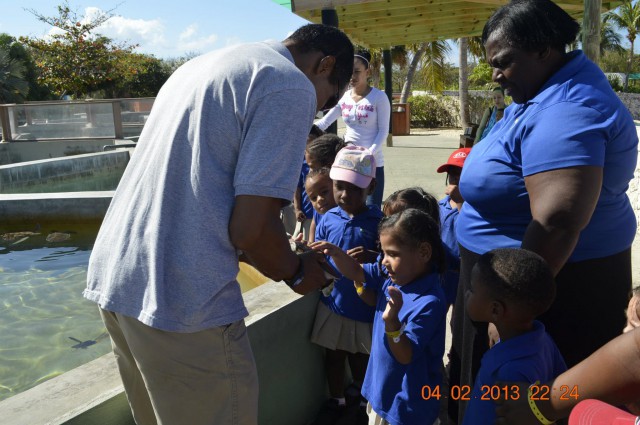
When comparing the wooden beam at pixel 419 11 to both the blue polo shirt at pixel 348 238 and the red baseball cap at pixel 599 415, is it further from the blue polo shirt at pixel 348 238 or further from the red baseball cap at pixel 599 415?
the red baseball cap at pixel 599 415

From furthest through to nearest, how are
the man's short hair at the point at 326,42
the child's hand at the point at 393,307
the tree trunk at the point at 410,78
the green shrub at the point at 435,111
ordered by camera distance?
the green shrub at the point at 435,111 < the tree trunk at the point at 410,78 < the child's hand at the point at 393,307 < the man's short hair at the point at 326,42

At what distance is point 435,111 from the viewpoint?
2352 centimetres

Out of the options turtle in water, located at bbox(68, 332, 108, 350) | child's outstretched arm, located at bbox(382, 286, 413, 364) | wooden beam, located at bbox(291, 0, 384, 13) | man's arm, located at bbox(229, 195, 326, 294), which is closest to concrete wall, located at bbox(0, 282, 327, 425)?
child's outstretched arm, located at bbox(382, 286, 413, 364)

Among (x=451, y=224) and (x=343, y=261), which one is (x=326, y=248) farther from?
(x=451, y=224)

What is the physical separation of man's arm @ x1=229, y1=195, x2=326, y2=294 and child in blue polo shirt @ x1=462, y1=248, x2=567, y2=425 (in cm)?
72

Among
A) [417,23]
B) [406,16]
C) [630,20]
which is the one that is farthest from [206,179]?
[630,20]

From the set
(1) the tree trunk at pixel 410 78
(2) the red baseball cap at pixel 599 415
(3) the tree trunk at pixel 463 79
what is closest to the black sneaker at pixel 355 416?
(2) the red baseball cap at pixel 599 415

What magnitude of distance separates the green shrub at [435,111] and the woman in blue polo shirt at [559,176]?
21984 mm

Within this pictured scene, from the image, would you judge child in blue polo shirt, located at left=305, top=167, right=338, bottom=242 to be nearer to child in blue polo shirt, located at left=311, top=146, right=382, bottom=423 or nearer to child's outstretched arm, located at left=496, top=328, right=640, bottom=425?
child in blue polo shirt, located at left=311, top=146, right=382, bottom=423

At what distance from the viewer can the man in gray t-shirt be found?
60.4 inches

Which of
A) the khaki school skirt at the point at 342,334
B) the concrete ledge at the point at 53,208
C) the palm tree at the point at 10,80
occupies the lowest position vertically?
the khaki school skirt at the point at 342,334

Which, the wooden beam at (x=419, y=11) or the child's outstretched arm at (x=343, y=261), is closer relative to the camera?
the child's outstretched arm at (x=343, y=261)

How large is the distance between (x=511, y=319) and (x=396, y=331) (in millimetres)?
452

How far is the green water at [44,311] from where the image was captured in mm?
4293
